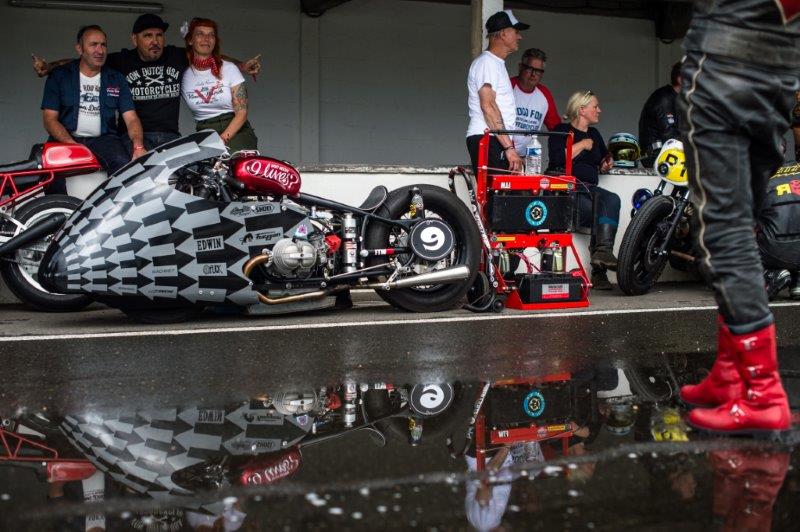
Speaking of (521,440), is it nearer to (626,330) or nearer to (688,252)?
(626,330)

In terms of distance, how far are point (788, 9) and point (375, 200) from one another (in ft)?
13.8

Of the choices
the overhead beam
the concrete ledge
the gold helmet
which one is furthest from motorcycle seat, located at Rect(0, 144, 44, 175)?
the overhead beam

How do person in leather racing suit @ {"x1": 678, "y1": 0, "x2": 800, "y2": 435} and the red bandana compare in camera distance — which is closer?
person in leather racing suit @ {"x1": 678, "y1": 0, "x2": 800, "y2": 435}

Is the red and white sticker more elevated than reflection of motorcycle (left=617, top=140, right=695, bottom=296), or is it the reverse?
reflection of motorcycle (left=617, top=140, right=695, bottom=296)

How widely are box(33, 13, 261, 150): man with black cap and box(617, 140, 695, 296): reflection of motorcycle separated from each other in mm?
3633

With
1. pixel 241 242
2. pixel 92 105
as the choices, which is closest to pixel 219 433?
pixel 241 242

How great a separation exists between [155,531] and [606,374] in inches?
103

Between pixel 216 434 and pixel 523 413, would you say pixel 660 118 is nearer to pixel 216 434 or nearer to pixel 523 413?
pixel 523 413

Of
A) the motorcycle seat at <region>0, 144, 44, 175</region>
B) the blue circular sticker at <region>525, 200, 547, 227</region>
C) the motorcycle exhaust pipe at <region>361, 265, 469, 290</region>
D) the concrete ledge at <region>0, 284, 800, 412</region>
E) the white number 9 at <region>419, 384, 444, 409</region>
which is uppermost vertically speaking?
the motorcycle seat at <region>0, 144, 44, 175</region>

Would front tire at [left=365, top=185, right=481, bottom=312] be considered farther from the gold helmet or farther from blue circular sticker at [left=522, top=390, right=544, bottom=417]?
blue circular sticker at [left=522, top=390, right=544, bottom=417]

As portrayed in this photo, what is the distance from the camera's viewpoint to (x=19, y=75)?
13719 mm

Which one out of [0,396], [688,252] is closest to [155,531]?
[0,396]

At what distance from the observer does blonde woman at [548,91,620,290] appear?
30.4 ft

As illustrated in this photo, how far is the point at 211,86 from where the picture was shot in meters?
8.68
